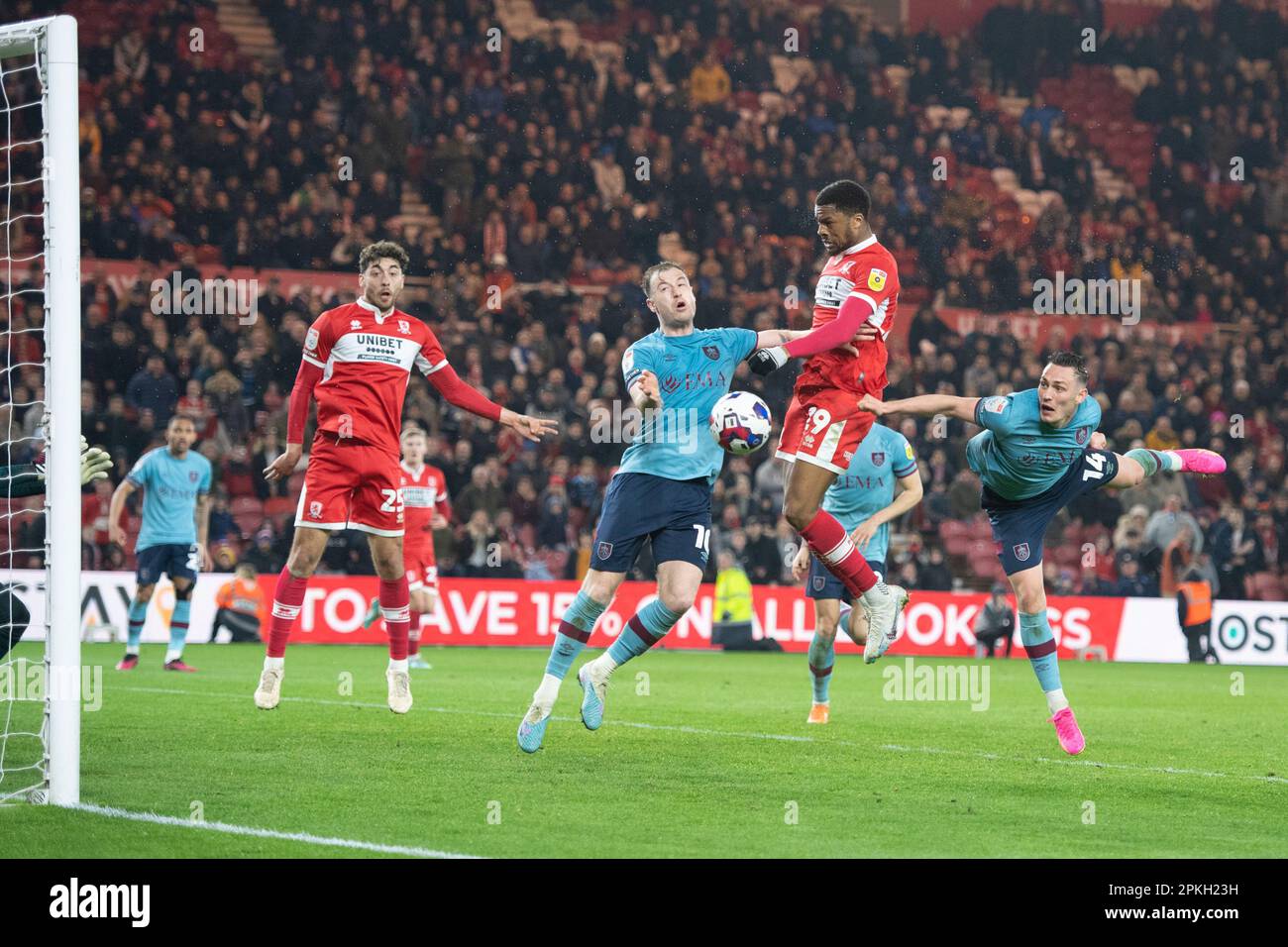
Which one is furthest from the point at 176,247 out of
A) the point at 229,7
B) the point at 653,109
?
the point at 653,109

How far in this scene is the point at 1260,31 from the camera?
99.8 feet

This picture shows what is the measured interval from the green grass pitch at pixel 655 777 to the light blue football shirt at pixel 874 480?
1459mm

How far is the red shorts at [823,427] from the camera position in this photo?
8.90 meters

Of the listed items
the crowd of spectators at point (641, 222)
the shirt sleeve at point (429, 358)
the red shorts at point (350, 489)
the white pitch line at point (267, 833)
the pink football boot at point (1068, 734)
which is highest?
the crowd of spectators at point (641, 222)

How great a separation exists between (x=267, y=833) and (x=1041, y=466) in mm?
5179

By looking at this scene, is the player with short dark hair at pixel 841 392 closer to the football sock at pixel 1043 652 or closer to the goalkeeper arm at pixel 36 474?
the football sock at pixel 1043 652

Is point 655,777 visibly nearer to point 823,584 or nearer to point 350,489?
point 350,489

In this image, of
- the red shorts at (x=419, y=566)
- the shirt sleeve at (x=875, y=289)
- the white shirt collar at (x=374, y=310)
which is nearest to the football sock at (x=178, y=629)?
the red shorts at (x=419, y=566)

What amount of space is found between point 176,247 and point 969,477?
11649 mm

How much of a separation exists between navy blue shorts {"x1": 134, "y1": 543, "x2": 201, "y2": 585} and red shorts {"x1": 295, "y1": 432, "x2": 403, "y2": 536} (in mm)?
5517

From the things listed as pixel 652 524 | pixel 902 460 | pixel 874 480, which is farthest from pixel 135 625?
pixel 652 524

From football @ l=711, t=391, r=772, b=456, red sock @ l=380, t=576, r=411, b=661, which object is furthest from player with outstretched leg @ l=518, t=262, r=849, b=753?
red sock @ l=380, t=576, r=411, b=661

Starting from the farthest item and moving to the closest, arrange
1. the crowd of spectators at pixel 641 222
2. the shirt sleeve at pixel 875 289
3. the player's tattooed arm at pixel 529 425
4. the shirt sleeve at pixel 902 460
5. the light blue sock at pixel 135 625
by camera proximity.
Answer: the crowd of spectators at pixel 641 222 < the light blue sock at pixel 135 625 < the shirt sleeve at pixel 902 460 < the player's tattooed arm at pixel 529 425 < the shirt sleeve at pixel 875 289

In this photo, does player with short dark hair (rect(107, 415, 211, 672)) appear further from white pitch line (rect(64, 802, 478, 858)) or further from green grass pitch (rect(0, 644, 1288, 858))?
white pitch line (rect(64, 802, 478, 858))
